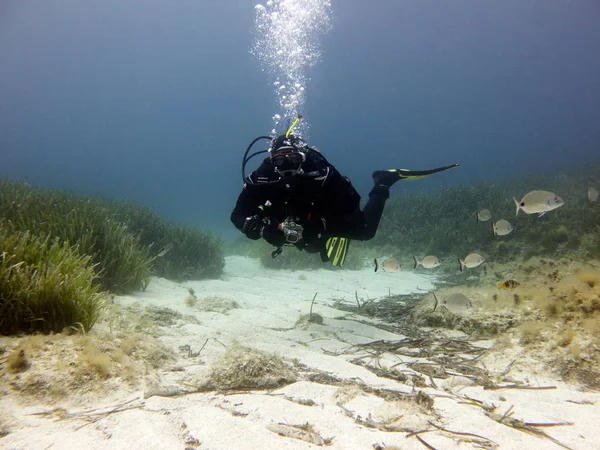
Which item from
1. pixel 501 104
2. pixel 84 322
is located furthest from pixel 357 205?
pixel 501 104

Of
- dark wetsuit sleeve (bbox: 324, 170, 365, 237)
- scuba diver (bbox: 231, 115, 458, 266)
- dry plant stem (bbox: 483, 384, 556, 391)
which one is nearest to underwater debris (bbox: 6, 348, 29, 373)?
scuba diver (bbox: 231, 115, 458, 266)

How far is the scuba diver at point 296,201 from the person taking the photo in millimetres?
4004

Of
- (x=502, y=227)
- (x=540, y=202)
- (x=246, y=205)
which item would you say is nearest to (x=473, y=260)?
(x=502, y=227)

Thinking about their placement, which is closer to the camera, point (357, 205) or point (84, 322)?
point (84, 322)

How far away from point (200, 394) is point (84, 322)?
60.8 inches

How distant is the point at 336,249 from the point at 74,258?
4048 mm

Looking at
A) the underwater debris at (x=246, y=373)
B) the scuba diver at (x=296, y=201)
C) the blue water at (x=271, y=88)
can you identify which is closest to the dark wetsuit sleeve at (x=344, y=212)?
the scuba diver at (x=296, y=201)

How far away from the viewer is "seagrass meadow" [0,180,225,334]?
7.63 ft

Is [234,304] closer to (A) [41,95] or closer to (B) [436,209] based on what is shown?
(B) [436,209]

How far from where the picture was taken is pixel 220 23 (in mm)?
78812

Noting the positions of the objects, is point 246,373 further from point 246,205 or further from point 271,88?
point 271,88

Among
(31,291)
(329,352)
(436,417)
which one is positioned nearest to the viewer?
(436,417)

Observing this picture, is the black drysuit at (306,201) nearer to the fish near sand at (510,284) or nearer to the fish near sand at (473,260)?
the fish near sand at (473,260)

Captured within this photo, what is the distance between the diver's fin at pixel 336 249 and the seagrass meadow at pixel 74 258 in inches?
130
